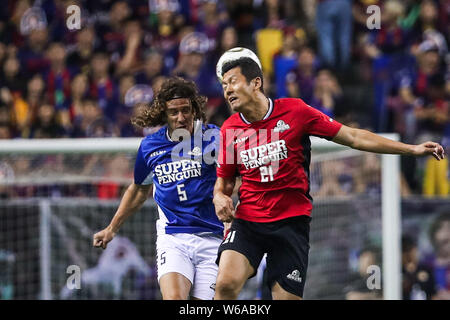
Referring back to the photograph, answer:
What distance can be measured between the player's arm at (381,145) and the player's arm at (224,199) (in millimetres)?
716

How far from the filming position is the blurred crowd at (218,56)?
35.3ft

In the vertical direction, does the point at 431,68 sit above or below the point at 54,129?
above

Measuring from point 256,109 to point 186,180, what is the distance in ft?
2.64

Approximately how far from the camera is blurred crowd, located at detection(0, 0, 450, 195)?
10773 millimetres

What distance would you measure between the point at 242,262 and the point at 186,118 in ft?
3.94

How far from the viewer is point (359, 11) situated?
468 inches

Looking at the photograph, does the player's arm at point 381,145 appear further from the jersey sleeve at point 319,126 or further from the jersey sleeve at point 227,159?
the jersey sleeve at point 227,159

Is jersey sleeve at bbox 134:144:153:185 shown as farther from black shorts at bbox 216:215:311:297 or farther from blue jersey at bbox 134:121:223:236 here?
black shorts at bbox 216:215:311:297

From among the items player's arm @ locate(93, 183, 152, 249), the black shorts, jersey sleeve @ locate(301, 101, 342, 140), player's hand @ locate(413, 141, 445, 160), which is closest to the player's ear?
jersey sleeve @ locate(301, 101, 342, 140)

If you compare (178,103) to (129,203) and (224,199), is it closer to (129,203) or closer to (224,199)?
(129,203)

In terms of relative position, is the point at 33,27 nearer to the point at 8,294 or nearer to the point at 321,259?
the point at 8,294

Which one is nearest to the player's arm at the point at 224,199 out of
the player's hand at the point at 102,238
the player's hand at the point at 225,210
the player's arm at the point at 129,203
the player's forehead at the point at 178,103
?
the player's hand at the point at 225,210

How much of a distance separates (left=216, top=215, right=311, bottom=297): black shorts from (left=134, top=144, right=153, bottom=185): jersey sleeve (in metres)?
0.97

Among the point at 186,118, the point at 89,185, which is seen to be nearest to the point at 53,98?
the point at 89,185
